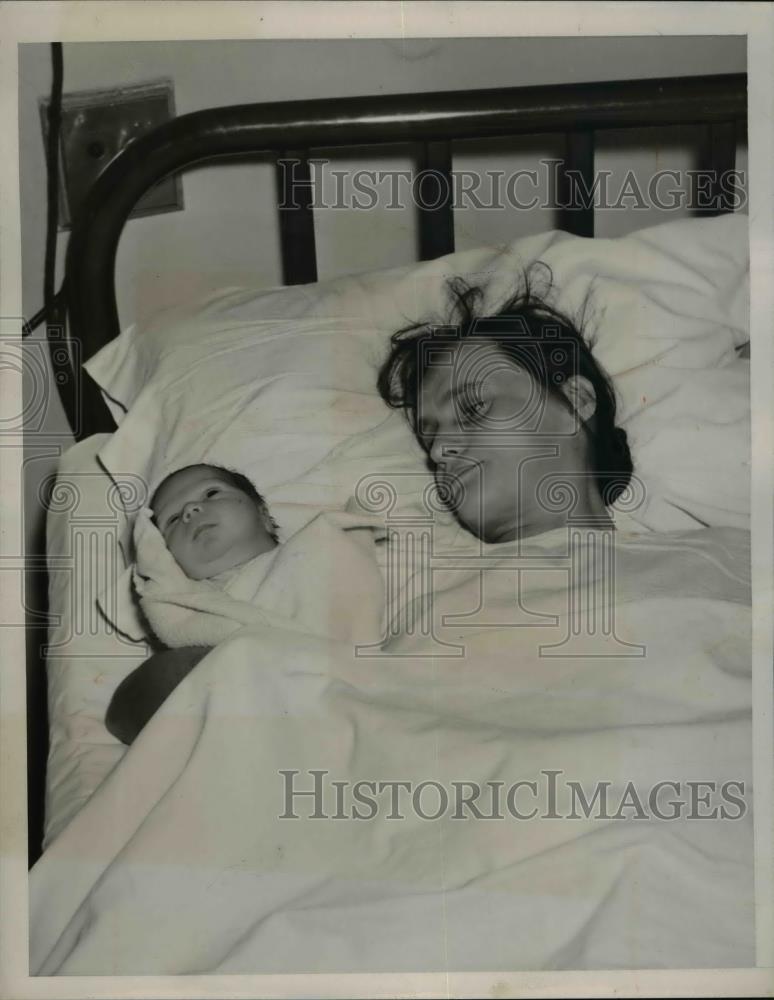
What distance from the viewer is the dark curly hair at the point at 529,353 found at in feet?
2.75

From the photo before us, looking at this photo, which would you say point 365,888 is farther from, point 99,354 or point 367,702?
point 99,354

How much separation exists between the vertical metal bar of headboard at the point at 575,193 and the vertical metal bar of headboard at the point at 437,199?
107 mm

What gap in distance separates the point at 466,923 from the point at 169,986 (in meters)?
0.28

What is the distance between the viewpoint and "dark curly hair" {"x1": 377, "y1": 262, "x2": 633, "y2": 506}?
837 millimetres

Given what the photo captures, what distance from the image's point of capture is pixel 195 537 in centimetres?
84

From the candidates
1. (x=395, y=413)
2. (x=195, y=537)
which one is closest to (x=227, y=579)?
(x=195, y=537)

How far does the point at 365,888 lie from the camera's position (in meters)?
0.76

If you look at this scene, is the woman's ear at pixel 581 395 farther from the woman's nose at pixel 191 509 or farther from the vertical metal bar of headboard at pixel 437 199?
the woman's nose at pixel 191 509

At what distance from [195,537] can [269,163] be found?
Answer: 372 millimetres

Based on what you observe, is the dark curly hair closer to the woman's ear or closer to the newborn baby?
the woman's ear

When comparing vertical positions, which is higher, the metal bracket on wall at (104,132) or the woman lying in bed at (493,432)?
the metal bracket on wall at (104,132)

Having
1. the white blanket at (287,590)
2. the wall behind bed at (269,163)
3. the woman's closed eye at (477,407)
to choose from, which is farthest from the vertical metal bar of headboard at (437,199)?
the white blanket at (287,590)

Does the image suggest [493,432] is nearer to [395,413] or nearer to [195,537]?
[395,413]

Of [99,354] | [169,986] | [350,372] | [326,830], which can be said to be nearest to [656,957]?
[326,830]
